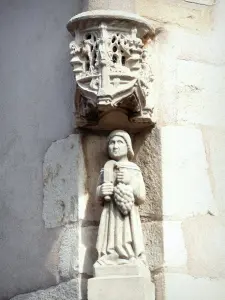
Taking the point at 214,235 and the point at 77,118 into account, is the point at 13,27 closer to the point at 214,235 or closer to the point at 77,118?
the point at 77,118

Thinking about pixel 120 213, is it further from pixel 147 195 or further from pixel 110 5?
pixel 110 5

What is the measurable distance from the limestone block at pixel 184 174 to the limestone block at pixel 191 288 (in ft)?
0.88

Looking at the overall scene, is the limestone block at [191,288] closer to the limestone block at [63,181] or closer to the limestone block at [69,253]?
the limestone block at [69,253]

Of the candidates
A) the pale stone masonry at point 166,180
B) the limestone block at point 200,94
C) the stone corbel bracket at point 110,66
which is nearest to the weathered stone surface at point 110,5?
the pale stone masonry at point 166,180

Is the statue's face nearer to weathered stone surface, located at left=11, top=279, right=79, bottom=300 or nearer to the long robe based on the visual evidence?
the long robe

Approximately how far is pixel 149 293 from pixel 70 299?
355 millimetres

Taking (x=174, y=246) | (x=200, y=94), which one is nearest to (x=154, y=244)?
(x=174, y=246)

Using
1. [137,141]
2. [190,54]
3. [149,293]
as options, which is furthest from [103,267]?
[190,54]

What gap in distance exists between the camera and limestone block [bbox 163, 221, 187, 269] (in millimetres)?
6184

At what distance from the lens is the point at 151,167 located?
20.7 feet

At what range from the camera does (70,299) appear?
6191mm

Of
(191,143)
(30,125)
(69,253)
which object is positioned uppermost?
(30,125)

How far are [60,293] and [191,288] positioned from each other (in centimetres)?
55

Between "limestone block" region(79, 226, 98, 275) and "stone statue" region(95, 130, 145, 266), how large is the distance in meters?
0.13
